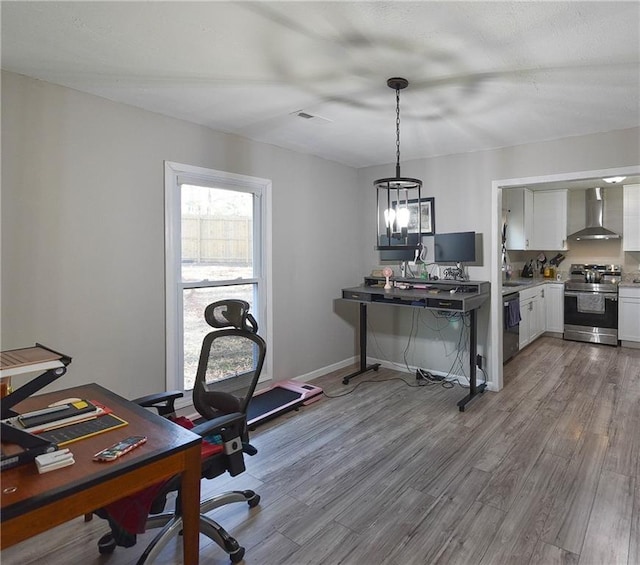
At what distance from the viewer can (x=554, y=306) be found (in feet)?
20.8

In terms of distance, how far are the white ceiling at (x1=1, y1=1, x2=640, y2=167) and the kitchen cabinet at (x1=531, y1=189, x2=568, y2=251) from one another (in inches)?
132

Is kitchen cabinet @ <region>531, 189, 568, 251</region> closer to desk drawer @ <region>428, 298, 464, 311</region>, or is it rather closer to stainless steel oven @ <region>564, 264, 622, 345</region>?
stainless steel oven @ <region>564, 264, 622, 345</region>

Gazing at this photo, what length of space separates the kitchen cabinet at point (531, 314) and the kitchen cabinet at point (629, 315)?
998 millimetres

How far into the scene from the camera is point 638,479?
2498 millimetres

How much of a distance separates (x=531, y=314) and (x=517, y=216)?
5.11 ft

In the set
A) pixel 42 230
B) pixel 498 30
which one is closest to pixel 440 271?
pixel 498 30

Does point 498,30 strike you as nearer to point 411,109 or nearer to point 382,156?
point 411,109

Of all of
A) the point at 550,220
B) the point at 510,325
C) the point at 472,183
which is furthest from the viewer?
the point at 550,220

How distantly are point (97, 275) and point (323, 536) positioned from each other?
7.07 ft

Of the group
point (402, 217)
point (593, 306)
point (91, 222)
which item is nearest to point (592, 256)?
point (593, 306)

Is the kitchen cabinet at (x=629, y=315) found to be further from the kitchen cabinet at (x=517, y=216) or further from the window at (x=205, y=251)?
the window at (x=205, y=251)

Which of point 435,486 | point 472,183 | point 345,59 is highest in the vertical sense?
point 345,59

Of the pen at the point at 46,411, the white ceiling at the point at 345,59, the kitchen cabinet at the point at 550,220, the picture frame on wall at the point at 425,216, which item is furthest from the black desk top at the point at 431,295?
the kitchen cabinet at the point at 550,220

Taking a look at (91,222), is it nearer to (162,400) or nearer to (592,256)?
(162,400)
